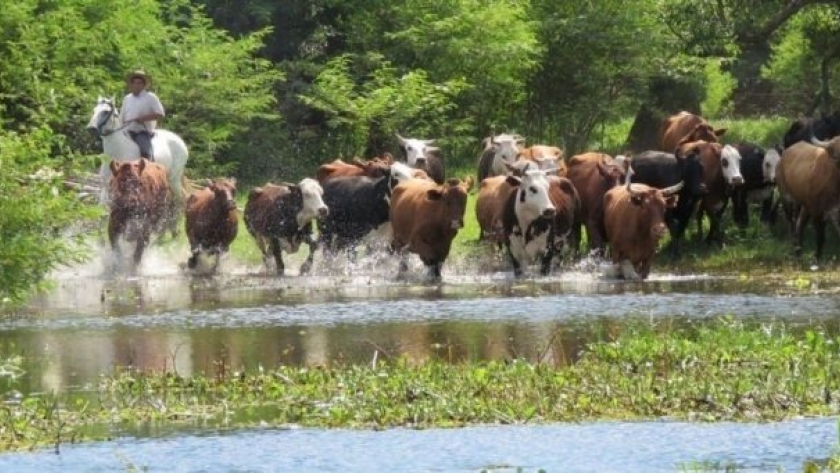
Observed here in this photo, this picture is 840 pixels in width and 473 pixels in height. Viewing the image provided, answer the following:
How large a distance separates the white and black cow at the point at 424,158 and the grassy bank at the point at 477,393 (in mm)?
14459

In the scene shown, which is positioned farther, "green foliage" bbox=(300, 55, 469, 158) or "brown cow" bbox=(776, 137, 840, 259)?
"green foliage" bbox=(300, 55, 469, 158)

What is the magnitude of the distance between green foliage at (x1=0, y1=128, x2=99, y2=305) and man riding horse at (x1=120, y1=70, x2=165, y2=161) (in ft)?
30.2

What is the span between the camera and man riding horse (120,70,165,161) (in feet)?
96.0

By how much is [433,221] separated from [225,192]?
3.28 m

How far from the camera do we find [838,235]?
27.8 metres

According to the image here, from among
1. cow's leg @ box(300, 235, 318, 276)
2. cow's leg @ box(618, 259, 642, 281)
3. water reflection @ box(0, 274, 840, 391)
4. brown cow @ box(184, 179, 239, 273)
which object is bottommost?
water reflection @ box(0, 274, 840, 391)

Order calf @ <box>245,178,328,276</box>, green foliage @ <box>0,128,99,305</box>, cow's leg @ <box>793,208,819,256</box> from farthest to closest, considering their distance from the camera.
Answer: calf @ <box>245,178,328,276</box>
cow's leg @ <box>793,208,819,256</box>
green foliage @ <box>0,128,99,305</box>

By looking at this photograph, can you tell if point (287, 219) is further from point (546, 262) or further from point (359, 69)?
point (359, 69)

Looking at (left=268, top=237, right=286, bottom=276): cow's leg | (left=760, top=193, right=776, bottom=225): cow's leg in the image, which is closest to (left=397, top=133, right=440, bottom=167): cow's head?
(left=268, top=237, right=286, bottom=276): cow's leg

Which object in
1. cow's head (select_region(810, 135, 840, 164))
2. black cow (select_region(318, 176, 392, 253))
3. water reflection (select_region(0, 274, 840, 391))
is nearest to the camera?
water reflection (select_region(0, 274, 840, 391))

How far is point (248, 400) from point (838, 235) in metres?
13.4

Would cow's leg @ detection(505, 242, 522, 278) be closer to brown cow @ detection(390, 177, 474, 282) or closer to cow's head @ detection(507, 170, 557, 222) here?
cow's head @ detection(507, 170, 557, 222)

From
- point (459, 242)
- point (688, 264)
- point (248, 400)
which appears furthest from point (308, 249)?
point (248, 400)

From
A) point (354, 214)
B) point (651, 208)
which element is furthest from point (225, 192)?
point (651, 208)
